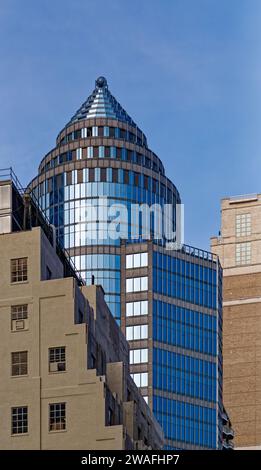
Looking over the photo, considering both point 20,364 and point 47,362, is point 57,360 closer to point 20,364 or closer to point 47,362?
point 47,362

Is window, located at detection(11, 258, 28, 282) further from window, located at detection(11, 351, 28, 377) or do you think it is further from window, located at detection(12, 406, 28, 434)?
window, located at detection(12, 406, 28, 434)

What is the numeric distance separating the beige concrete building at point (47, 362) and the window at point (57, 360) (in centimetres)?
7

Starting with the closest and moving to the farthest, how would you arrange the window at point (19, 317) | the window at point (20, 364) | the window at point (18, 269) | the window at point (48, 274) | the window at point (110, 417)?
the window at point (110, 417) < the window at point (20, 364) < the window at point (19, 317) < the window at point (18, 269) < the window at point (48, 274)

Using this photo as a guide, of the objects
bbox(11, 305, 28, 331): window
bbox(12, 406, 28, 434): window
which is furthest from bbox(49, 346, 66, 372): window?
bbox(12, 406, 28, 434): window

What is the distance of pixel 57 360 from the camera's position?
108 metres

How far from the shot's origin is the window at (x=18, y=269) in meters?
111

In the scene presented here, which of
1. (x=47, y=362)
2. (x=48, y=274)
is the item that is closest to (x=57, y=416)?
(x=47, y=362)

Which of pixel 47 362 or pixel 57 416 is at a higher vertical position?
pixel 47 362

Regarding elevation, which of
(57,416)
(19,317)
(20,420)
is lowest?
(20,420)

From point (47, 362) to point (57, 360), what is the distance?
72cm

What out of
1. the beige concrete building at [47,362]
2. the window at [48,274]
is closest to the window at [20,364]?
the beige concrete building at [47,362]

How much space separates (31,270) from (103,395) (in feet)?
36.6

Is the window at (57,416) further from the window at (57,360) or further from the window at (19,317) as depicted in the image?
the window at (19,317)
